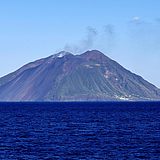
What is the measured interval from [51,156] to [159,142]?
70.7ft

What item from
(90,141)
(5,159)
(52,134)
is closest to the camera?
(5,159)

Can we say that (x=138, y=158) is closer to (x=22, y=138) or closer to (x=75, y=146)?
(x=75, y=146)

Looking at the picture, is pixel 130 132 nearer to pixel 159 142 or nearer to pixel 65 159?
pixel 159 142

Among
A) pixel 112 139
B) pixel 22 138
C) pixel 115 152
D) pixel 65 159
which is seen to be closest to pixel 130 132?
pixel 112 139

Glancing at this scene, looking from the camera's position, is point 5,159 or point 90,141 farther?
point 90,141

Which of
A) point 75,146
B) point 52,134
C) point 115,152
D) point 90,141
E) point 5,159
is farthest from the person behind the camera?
point 52,134

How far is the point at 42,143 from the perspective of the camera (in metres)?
84.1

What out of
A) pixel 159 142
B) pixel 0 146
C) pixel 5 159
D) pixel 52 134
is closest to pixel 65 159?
pixel 5 159

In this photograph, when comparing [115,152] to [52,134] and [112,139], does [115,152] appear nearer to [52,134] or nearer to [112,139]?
[112,139]

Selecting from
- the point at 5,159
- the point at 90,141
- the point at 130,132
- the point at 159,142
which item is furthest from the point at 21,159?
the point at 130,132

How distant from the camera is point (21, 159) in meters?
68.5

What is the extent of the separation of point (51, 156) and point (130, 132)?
34.8 m

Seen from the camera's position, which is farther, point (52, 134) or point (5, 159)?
point (52, 134)

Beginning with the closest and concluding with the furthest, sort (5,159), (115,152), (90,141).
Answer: (5,159), (115,152), (90,141)
